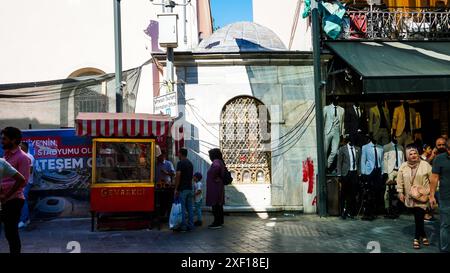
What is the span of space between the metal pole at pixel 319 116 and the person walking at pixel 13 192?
7.17m

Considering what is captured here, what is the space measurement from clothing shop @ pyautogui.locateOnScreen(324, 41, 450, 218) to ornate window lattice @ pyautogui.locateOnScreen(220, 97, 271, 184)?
62.5 inches

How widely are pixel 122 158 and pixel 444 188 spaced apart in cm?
613

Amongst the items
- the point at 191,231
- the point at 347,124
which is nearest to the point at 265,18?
the point at 347,124

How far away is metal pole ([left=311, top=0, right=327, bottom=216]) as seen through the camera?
457 inches

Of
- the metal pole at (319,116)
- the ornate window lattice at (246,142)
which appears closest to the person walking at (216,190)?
the ornate window lattice at (246,142)

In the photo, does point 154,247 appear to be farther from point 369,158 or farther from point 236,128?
point 369,158

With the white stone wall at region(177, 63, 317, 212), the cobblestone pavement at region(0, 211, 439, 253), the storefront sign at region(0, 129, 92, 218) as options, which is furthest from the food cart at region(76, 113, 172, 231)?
the white stone wall at region(177, 63, 317, 212)

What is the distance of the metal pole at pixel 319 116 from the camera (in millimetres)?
11602

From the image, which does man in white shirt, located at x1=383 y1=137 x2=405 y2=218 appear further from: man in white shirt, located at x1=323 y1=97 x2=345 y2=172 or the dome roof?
the dome roof

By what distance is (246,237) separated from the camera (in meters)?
9.23

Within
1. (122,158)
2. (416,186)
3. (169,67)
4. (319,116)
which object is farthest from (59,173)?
(416,186)

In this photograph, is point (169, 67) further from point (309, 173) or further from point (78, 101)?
point (309, 173)

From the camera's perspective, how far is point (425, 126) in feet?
44.9

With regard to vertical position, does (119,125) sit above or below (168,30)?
below
